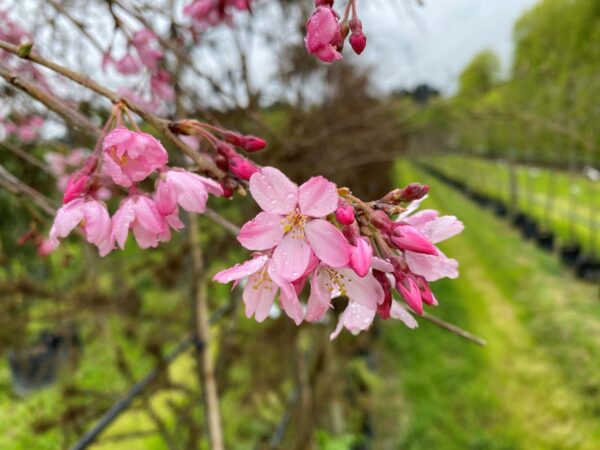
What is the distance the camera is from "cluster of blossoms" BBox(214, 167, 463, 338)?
0.56m

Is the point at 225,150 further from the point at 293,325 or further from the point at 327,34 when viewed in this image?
the point at 293,325

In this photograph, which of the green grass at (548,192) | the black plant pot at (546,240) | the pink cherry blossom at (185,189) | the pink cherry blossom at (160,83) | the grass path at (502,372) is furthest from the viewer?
the green grass at (548,192)

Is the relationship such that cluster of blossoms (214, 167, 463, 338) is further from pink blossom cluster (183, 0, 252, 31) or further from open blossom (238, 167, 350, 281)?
pink blossom cluster (183, 0, 252, 31)

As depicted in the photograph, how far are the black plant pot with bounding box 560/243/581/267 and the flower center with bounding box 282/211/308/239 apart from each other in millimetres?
9369

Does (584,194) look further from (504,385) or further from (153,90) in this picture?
(153,90)

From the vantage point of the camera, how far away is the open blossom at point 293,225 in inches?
22.0

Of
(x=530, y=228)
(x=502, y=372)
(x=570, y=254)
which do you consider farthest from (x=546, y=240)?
(x=502, y=372)

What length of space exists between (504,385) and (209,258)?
157 inches

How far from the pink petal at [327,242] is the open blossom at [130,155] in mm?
195

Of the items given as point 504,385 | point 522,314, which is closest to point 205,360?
point 504,385

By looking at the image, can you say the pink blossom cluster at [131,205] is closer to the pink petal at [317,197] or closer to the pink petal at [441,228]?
the pink petal at [317,197]

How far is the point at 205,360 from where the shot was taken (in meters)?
1.62

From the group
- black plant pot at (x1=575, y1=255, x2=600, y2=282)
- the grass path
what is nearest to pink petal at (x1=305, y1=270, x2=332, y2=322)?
the grass path

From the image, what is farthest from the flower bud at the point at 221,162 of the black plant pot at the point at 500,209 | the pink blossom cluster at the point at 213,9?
the black plant pot at the point at 500,209
